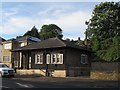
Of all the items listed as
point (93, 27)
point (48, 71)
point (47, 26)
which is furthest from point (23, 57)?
point (47, 26)

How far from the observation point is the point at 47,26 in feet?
391

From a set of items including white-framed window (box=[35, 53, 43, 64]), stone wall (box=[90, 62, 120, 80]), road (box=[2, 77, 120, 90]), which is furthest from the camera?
white-framed window (box=[35, 53, 43, 64])

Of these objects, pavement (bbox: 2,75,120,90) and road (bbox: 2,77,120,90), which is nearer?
road (bbox: 2,77,120,90)

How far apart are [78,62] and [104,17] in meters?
13.1

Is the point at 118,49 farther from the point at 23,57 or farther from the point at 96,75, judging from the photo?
the point at 23,57

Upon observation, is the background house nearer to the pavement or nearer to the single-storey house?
the single-storey house

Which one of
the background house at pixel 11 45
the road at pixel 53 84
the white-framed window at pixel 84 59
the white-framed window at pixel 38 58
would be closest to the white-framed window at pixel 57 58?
the white-framed window at pixel 38 58

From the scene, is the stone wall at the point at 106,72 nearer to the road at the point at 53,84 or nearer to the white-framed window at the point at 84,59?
the white-framed window at the point at 84,59

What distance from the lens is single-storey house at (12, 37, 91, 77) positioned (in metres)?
41.5

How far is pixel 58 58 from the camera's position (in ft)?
139

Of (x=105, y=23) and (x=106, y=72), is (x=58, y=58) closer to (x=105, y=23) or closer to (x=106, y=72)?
(x=106, y=72)

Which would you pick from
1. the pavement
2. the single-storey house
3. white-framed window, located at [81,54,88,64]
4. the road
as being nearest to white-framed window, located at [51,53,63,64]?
the single-storey house

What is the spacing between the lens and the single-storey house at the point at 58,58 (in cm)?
4150

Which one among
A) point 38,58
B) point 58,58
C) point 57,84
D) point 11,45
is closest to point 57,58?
point 58,58
